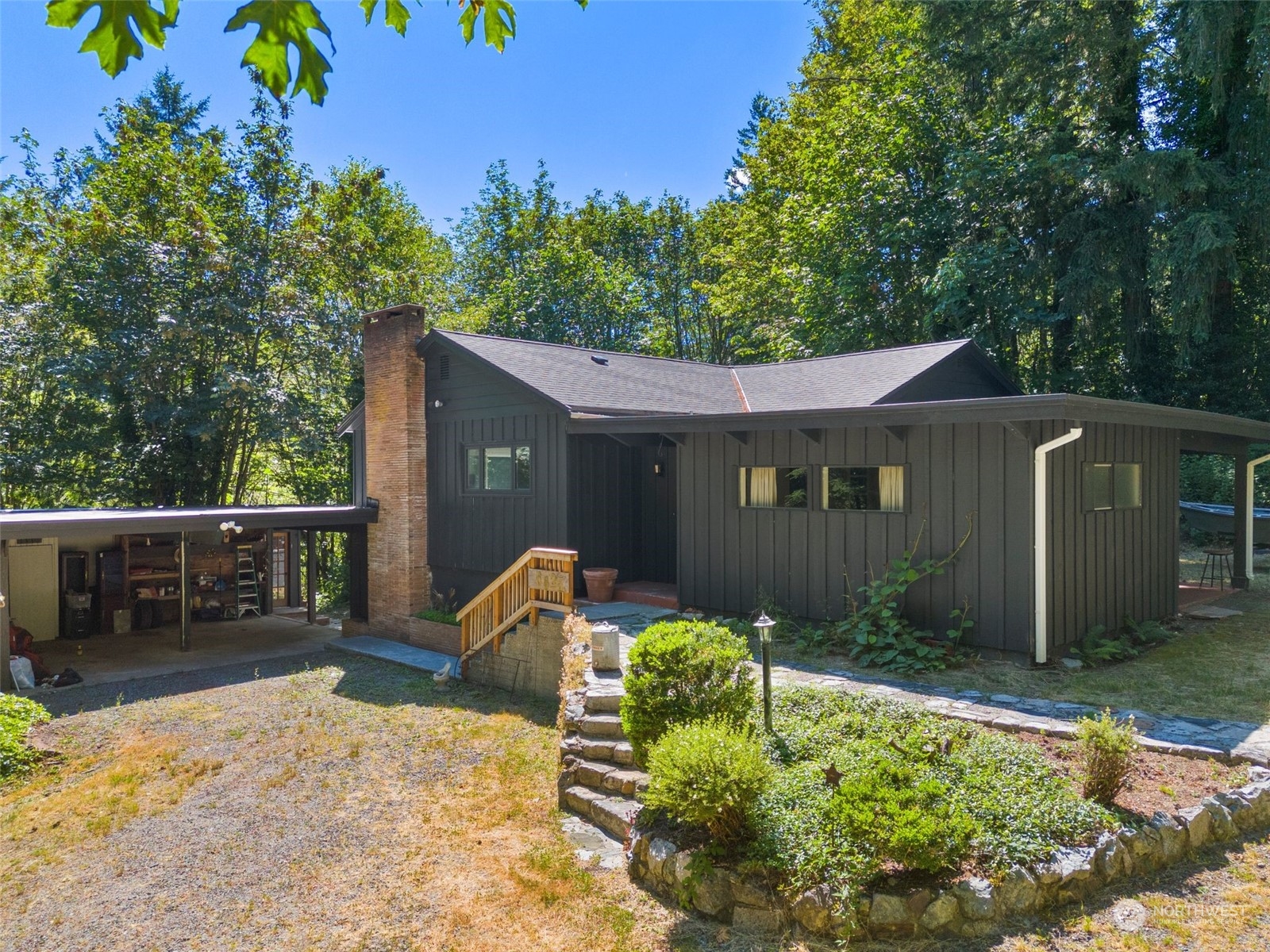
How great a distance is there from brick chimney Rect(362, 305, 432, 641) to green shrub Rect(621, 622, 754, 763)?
8247 mm

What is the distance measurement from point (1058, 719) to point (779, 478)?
12.6 ft

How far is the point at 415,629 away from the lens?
39.3 feet

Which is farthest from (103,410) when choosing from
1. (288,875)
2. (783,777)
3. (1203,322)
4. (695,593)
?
(1203,322)

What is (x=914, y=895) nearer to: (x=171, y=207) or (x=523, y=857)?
(x=523, y=857)

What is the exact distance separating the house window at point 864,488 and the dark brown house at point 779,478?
19mm

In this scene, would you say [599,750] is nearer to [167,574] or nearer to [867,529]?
[867,529]

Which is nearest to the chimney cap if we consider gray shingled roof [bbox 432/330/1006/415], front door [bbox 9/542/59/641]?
gray shingled roof [bbox 432/330/1006/415]

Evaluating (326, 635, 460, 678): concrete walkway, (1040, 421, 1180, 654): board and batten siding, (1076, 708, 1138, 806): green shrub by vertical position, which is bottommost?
(326, 635, 460, 678): concrete walkway

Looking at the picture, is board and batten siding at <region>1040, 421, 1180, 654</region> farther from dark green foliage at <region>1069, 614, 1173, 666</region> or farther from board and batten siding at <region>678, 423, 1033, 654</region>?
board and batten siding at <region>678, 423, 1033, 654</region>

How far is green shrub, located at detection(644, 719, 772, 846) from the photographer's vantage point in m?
3.81

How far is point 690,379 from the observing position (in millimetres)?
13336

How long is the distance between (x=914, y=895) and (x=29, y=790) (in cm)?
684

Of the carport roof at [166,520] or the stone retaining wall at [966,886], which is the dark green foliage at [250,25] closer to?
the stone retaining wall at [966,886]

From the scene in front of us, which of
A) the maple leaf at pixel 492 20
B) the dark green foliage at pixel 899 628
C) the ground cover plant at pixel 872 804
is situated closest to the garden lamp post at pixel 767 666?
the ground cover plant at pixel 872 804
